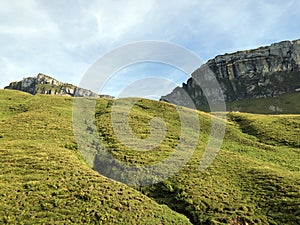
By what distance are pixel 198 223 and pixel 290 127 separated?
133 feet

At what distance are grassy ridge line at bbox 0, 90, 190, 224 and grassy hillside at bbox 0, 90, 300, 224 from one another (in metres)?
0.08

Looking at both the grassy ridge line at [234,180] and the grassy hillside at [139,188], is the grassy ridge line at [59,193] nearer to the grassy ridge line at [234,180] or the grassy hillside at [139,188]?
the grassy hillside at [139,188]

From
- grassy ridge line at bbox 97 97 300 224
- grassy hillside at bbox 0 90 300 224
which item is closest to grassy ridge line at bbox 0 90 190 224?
grassy hillside at bbox 0 90 300 224

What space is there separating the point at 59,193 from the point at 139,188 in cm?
861

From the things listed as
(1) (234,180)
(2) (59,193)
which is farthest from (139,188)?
(1) (234,180)

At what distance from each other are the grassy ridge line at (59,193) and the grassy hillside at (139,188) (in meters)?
0.08

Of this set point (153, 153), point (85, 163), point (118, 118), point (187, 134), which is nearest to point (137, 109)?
point (118, 118)

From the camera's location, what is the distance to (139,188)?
28.8 meters

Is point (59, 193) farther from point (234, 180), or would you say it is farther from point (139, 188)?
point (234, 180)

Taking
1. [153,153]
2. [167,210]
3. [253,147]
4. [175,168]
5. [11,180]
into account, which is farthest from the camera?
[253,147]

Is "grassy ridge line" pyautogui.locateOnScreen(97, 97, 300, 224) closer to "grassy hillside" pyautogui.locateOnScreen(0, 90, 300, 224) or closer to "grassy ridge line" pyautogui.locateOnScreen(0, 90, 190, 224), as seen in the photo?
"grassy hillside" pyautogui.locateOnScreen(0, 90, 300, 224)

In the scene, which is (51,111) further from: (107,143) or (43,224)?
(43,224)

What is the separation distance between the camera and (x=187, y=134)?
49500mm

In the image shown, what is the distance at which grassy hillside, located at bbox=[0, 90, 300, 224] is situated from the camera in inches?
865
